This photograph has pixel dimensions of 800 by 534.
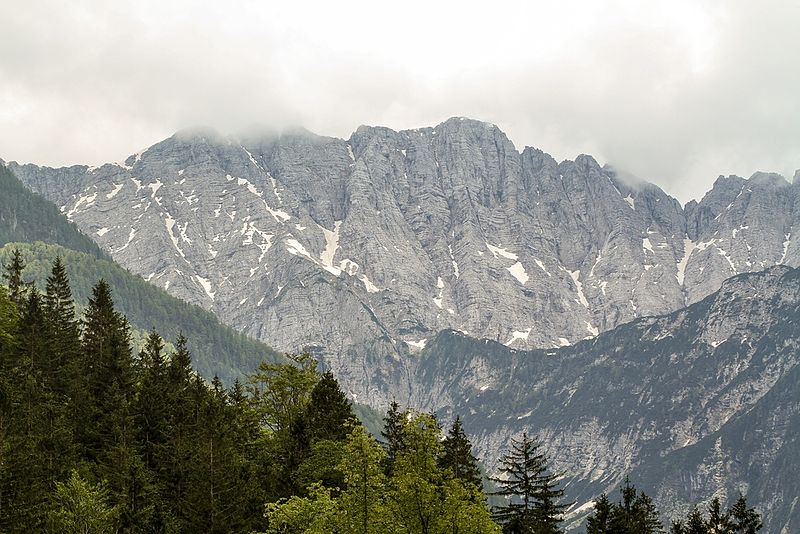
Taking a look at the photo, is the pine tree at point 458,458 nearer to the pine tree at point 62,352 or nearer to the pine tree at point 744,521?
the pine tree at point 744,521

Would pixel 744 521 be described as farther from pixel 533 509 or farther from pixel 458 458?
pixel 458 458

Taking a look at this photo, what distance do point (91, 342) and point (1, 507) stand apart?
4214cm

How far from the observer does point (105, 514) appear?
1891 inches

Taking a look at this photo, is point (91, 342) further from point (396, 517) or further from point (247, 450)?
point (396, 517)

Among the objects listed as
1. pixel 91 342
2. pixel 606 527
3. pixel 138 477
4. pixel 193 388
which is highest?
pixel 91 342

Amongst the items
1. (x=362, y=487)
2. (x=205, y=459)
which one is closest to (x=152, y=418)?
(x=205, y=459)

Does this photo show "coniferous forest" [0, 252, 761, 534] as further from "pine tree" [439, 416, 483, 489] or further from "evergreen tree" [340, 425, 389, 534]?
"pine tree" [439, 416, 483, 489]

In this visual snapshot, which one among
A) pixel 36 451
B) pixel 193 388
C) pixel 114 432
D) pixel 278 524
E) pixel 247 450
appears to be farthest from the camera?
pixel 193 388

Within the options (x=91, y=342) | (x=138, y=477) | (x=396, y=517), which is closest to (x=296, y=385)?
(x=91, y=342)

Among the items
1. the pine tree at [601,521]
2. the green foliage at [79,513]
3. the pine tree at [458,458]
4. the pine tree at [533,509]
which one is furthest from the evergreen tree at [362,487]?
the pine tree at [601,521]

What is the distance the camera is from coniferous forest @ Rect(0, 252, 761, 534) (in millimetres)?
43750

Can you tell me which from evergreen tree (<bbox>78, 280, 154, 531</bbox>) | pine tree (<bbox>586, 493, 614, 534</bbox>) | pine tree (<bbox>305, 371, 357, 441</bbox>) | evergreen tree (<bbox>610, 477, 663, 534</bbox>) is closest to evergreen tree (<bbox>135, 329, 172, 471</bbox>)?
evergreen tree (<bbox>78, 280, 154, 531</bbox>)

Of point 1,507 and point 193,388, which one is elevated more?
point 193,388

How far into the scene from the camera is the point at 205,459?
210ft
